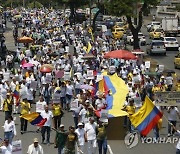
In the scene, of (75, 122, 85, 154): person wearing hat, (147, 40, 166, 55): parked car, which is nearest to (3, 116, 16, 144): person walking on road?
(75, 122, 85, 154): person wearing hat

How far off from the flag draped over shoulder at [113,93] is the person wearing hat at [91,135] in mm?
2395

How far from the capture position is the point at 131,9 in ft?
153

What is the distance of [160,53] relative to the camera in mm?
49000

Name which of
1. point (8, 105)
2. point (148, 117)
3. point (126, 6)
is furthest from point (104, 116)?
point (126, 6)

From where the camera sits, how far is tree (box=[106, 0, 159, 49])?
46.4 metres

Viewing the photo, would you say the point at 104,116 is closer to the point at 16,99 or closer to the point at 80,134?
the point at 80,134

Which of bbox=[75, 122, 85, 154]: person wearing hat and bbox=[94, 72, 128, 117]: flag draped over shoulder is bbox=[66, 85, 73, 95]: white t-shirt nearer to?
bbox=[94, 72, 128, 117]: flag draped over shoulder

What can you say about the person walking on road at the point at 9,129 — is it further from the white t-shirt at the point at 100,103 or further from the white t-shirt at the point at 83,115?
the white t-shirt at the point at 100,103

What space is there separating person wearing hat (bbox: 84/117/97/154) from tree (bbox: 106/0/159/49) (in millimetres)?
28946

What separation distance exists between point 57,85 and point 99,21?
47.1m

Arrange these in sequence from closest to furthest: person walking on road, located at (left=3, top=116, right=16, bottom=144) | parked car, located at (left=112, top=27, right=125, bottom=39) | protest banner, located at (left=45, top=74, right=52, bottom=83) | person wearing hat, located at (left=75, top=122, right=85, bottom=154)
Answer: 1. person wearing hat, located at (left=75, top=122, right=85, bottom=154)
2. person walking on road, located at (left=3, top=116, right=16, bottom=144)
3. protest banner, located at (left=45, top=74, right=52, bottom=83)
4. parked car, located at (left=112, top=27, right=125, bottom=39)

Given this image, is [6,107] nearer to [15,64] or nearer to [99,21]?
[15,64]

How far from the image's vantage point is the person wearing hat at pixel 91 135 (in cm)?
1783

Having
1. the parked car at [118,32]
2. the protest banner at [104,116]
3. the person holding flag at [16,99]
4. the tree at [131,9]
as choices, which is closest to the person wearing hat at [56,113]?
the protest banner at [104,116]
